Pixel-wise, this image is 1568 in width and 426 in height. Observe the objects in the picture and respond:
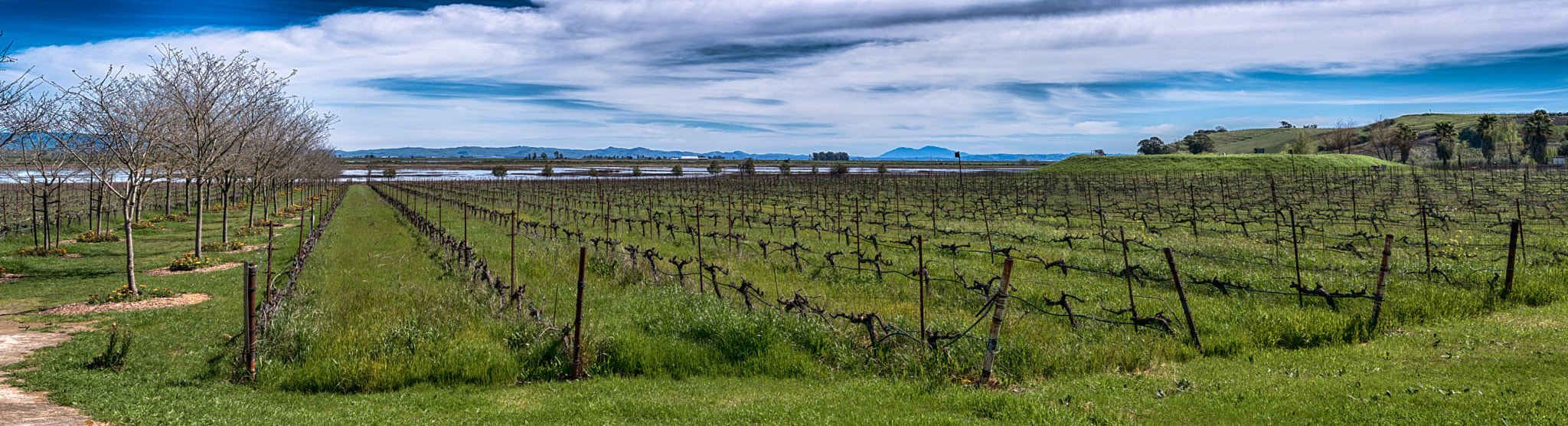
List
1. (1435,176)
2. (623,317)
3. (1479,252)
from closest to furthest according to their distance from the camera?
(623,317) → (1479,252) → (1435,176)

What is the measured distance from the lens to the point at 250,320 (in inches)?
300

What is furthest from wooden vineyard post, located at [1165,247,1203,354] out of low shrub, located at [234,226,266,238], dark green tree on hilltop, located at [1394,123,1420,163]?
dark green tree on hilltop, located at [1394,123,1420,163]

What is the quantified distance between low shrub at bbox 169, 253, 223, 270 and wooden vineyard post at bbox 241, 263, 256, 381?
12.7 metres

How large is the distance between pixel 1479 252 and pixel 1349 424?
14.7 m

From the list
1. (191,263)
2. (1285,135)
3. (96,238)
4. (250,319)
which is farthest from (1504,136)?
(96,238)

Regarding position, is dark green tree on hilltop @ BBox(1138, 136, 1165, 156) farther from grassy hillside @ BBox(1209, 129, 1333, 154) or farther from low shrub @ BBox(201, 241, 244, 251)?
low shrub @ BBox(201, 241, 244, 251)

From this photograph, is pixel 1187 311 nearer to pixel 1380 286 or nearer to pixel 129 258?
pixel 1380 286

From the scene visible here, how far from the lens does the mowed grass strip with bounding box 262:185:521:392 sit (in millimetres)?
7953

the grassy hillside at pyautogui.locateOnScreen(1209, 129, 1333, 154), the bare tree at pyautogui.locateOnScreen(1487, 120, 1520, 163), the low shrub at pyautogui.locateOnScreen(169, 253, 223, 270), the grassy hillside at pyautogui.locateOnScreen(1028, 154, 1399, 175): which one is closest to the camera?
the low shrub at pyautogui.locateOnScreen(169, 253, 223, 270)

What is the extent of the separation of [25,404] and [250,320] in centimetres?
177

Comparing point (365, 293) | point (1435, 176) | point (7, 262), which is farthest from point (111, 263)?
point (1435, 176)

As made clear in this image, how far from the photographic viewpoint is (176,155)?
18.9 metres

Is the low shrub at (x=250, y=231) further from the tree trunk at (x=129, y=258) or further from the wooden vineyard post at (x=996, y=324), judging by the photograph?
the wooden vineyard post at (x=996, y=324)

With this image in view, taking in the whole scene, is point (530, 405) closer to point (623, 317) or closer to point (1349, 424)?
point (623, 317)
